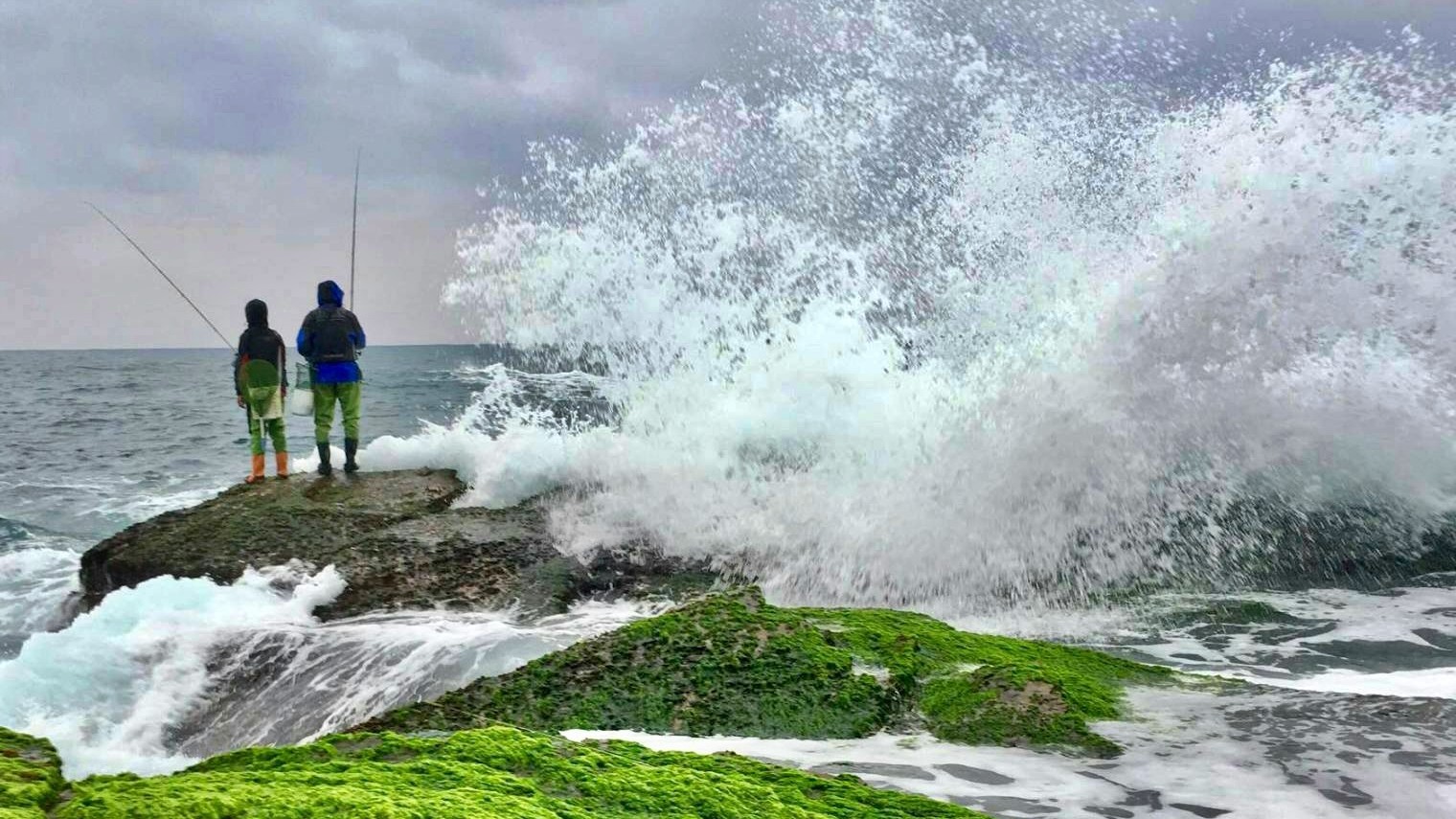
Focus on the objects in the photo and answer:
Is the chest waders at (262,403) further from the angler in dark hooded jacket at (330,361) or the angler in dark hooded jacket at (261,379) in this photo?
the angler in dark hooded jacket at (330,361)

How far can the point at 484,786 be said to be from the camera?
2.30 meters

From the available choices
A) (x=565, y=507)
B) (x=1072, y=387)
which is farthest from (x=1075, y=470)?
(x=565, y=507)

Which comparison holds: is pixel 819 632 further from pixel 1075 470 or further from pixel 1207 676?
pixel 1075 470

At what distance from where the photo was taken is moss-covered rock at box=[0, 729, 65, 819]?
6.50 feet

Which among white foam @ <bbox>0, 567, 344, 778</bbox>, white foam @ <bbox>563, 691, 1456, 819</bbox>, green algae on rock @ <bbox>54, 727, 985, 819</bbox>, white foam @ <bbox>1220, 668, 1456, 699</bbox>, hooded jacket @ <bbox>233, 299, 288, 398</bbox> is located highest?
hooded jacket @ <bbox>233, 299, 288, 398</bbox>

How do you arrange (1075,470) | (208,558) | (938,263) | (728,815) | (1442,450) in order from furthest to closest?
(938,263)
(1442,450)
(1075,470)
(208,558)
(728,815)

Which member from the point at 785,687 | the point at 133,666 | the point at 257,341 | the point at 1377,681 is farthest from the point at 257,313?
the point at 1377,681

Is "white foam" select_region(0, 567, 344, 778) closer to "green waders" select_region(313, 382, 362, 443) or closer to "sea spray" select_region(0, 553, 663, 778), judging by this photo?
"sea spray" select_region(0, 553, 663, 778)

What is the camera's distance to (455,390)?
46.7 meters

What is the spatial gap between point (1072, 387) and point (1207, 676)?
369 cm

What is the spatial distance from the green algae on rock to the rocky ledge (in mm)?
3845

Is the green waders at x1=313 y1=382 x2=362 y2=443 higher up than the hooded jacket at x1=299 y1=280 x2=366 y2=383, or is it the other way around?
the hooded jacket at x1=299 y1=280 x2=366 y2=383

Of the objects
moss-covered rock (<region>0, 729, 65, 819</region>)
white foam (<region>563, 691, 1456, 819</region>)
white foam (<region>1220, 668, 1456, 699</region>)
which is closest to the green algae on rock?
moss-covered rock (<region>0, 729, 65, 819</region>)

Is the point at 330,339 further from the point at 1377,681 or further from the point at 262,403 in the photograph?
the point at 1377,681
